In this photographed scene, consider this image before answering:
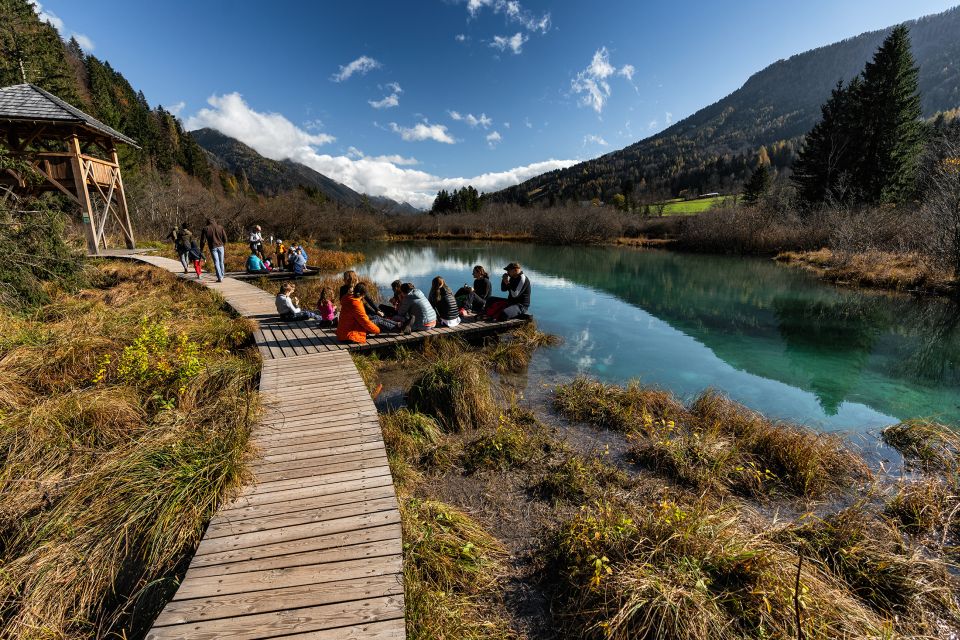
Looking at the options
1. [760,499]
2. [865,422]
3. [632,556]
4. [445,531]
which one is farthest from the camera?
[865,422]

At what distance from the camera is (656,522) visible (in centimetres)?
321

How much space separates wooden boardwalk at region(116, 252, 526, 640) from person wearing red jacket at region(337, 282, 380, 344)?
2.78 metres

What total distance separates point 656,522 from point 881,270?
80.4 feet

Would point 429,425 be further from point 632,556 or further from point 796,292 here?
point 796,292

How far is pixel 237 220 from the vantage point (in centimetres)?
3438

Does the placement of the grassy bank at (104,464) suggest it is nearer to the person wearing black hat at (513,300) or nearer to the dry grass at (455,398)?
the dry grass at (455,398)

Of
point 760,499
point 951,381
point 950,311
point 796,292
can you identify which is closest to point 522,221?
point 796,292

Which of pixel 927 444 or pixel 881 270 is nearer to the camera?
pixel 927 444

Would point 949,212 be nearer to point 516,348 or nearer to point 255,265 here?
point 516,348

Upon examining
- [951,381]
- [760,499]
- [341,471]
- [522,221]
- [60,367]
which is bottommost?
[951,381]

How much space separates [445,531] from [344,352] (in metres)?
4.68

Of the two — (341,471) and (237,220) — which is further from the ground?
(237,220)

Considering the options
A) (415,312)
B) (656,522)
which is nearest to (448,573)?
(656,522)

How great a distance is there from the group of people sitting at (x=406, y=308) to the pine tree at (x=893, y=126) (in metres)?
36.7
